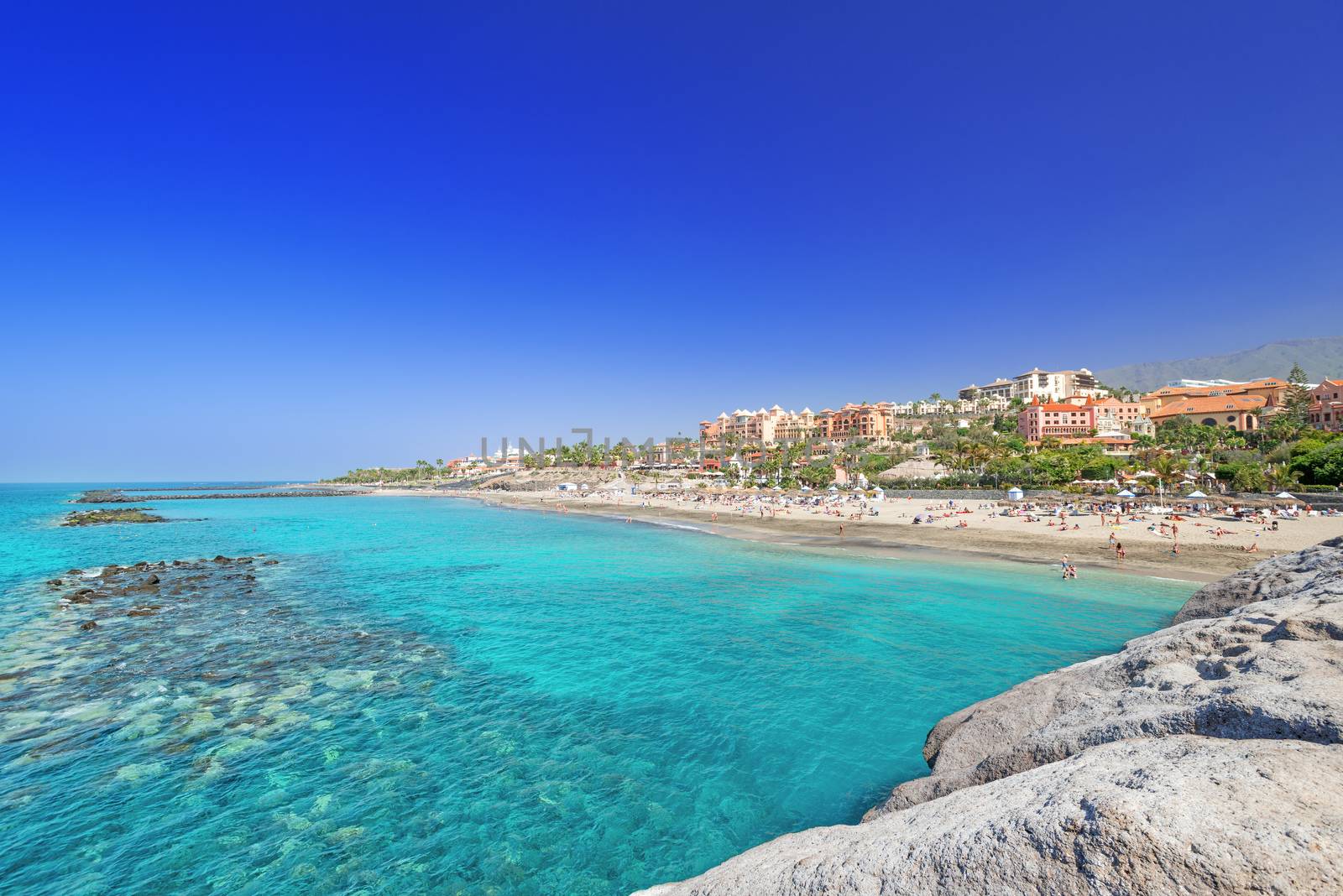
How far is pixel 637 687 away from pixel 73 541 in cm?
5034

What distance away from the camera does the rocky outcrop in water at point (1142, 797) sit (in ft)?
8.55

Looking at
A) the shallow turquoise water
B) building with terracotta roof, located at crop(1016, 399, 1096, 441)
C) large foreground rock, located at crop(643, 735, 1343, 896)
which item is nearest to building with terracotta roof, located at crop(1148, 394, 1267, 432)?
building with terracotta roof, located at crop(1016, 399, 1096, 441)

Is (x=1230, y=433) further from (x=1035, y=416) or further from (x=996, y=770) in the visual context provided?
(x=996, y=770)

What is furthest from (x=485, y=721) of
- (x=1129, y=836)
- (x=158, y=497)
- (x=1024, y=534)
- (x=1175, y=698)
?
(x=158, y=497)

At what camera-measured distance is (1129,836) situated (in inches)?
108

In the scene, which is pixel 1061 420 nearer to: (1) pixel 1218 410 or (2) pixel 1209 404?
(1) pixel 1218 410

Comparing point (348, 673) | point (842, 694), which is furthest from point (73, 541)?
point (842, 694)

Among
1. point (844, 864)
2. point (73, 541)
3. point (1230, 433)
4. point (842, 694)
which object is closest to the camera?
point (844, 864)

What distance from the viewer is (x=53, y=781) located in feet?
29.5

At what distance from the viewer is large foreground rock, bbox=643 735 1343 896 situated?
8.23ft

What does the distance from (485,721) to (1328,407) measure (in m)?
104

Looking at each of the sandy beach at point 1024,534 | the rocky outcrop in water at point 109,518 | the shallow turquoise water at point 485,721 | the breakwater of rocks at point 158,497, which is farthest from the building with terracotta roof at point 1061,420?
the breakwater of rocks at point 158,497

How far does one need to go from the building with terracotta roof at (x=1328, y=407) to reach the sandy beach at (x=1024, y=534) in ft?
175

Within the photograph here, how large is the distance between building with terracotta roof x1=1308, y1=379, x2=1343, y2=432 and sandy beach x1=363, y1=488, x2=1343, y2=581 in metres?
53.2
